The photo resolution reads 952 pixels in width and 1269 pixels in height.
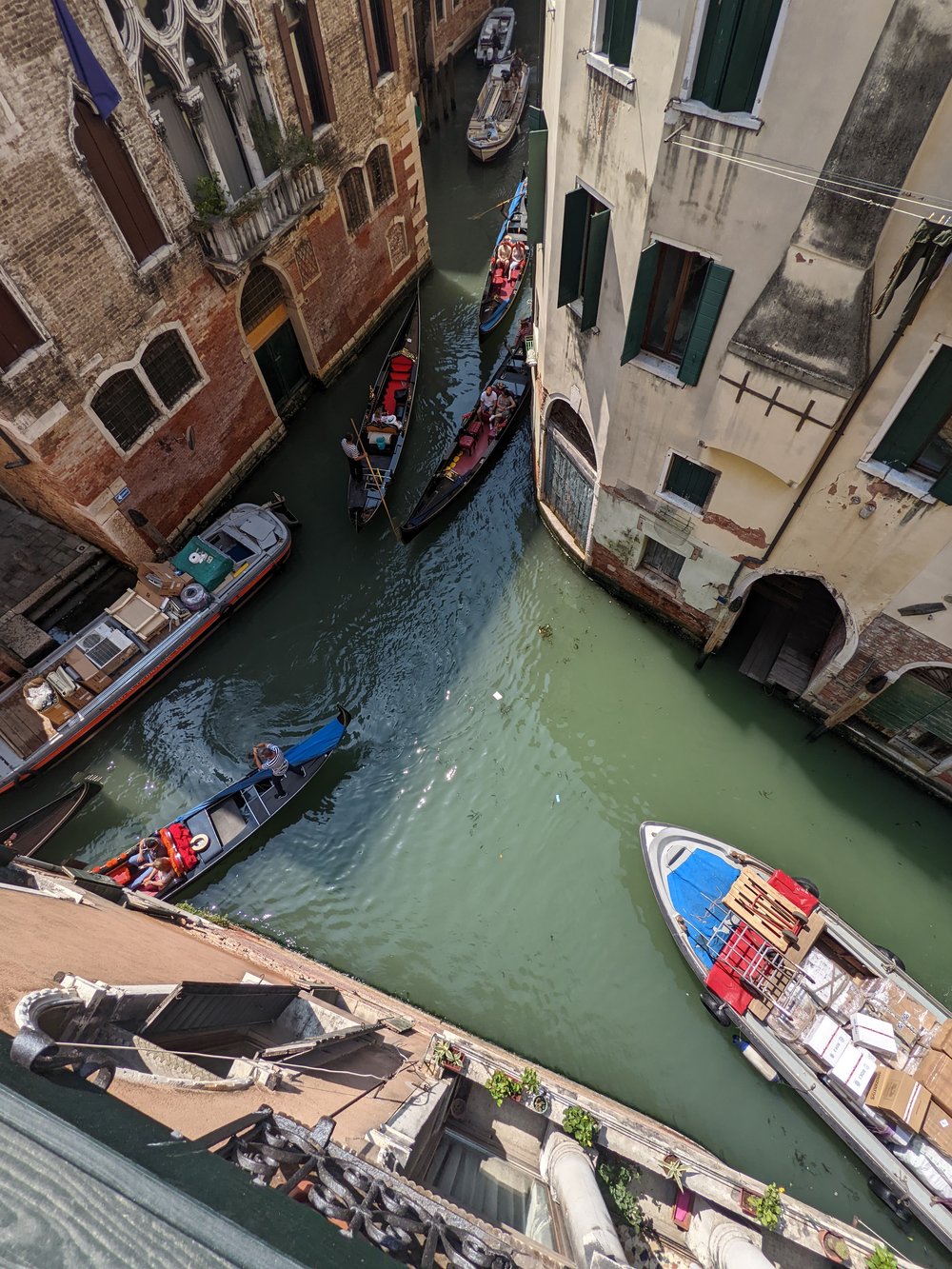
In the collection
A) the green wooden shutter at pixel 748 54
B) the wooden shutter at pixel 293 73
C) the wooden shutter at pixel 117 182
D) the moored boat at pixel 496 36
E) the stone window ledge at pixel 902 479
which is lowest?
the wooden shutter at pixel 117 182

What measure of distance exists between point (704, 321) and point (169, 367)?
33.7ft

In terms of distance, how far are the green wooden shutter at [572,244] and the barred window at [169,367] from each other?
7.71m

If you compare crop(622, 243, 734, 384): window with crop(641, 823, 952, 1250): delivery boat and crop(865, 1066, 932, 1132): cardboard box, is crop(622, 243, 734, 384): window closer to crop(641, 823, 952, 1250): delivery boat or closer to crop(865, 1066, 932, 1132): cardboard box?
crop(641, 823, 952, 1250): delivery boat

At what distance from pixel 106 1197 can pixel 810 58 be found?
8842 mm

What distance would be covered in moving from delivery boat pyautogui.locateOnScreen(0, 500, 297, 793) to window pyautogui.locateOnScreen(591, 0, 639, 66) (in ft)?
32.9

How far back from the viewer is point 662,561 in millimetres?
12461

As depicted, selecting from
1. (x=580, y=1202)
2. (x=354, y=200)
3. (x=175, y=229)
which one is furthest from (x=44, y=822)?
(x=354, y=200)

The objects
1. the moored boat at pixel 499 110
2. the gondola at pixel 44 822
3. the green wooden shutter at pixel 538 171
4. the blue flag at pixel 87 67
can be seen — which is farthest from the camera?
the moored boat at pixel 499 110

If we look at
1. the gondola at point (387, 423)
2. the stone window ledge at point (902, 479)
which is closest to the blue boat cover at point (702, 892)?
the stone window ledge at point (902, 479)

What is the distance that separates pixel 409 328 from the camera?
18.6 m

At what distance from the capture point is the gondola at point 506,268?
19.2 meters


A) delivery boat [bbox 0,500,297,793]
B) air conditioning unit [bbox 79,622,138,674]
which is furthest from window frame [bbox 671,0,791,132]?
air conditioning unit [bbox 79,622,138,674]

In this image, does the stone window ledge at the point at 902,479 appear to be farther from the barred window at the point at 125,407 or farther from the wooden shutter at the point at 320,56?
the wooden shutter at the point at 320,56

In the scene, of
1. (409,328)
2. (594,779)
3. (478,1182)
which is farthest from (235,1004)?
(409,328)
